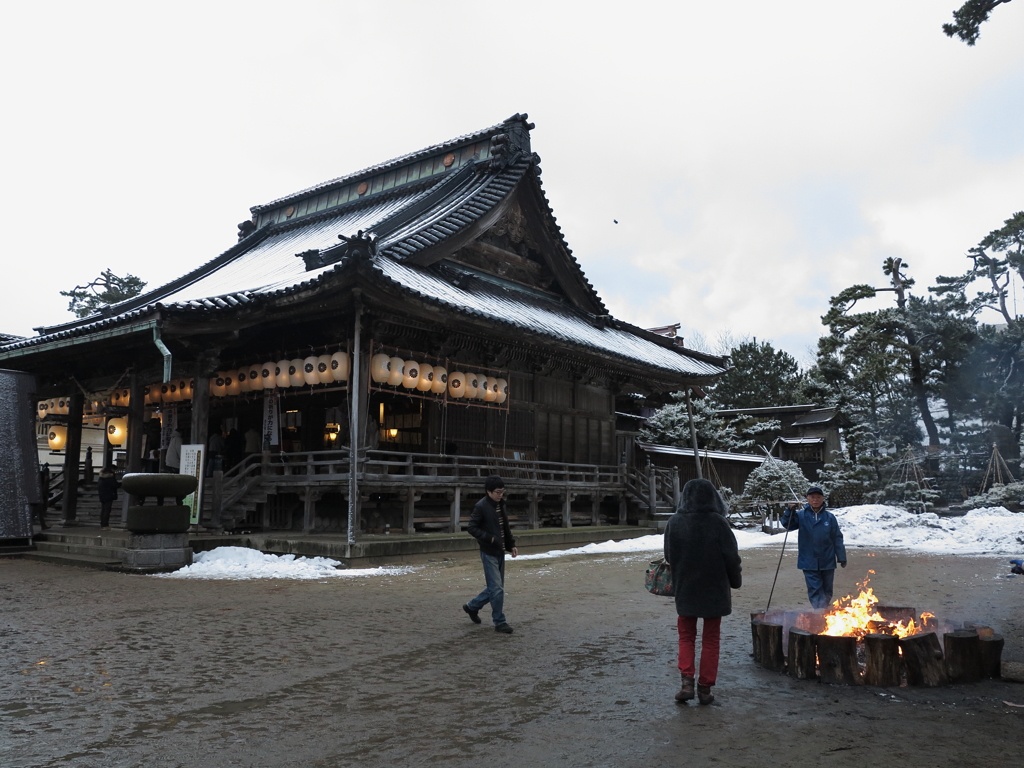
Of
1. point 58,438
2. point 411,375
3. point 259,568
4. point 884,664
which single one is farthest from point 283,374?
point 884,664

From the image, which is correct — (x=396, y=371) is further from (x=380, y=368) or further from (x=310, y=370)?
(x=310, y=370)

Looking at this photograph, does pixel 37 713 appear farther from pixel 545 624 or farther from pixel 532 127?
pixel 532 127

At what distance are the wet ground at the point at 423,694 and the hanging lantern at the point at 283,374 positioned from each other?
6707 millimetres

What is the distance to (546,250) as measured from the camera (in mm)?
23234

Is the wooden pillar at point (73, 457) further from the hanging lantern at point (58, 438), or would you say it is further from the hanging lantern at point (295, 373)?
the hanging lantern at point (295, 373)

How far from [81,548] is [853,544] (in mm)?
19682

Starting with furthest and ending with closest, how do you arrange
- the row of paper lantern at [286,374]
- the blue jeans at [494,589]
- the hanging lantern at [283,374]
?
the hanging lantern at [283,374] → the row of paper lantern at [286,374] → the blue jeans at [494,589]

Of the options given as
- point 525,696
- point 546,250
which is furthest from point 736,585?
point 546,250

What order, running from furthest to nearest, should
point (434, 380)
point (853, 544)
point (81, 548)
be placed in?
point (853, 544) < point (434, 380) < point (81, 548)

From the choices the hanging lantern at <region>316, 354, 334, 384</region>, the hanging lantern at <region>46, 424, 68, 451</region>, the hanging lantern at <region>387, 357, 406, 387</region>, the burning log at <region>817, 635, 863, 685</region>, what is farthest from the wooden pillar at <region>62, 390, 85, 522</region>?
the burning log at <region>817, 635, 863, 685</region>

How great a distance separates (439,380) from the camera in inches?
656

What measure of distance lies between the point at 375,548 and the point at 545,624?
20.9ft

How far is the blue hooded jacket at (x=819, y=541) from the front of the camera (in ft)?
26.6

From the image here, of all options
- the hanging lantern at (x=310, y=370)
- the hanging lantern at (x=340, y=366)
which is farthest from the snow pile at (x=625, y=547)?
the hanging lantern at (x=310, y=370)
